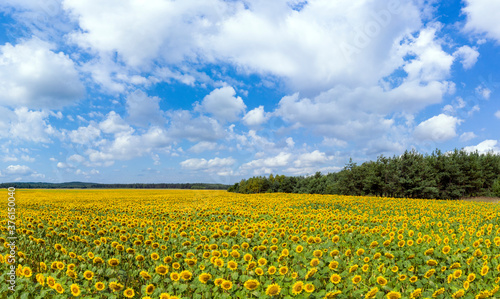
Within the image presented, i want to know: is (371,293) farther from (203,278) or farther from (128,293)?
(128,293)

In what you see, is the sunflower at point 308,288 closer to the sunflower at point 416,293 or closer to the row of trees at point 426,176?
the sunflower at point 416,293

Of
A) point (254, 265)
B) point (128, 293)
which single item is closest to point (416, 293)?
point (254, 265)

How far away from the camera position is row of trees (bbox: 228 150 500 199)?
41.4 m

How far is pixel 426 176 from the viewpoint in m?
41.8

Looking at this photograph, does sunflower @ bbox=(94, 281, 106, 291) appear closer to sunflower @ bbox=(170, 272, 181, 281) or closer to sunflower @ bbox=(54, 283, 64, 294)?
sunflower @ bbox=(54, 283, 64, 294)

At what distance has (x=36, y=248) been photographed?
7.99 m

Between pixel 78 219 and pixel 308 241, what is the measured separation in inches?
388

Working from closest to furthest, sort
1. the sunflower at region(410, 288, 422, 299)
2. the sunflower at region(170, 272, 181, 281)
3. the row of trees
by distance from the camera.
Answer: the sunflower at region(410, 288, 422, 299)
the sunflower at region(170, 272, 181, 281)
the row of trees

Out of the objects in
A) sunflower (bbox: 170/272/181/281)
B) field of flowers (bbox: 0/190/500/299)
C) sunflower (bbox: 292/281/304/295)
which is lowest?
field of flowers (bbox: 0/190/500/299)

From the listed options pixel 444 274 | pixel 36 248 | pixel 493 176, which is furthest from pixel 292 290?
pixel 493 176

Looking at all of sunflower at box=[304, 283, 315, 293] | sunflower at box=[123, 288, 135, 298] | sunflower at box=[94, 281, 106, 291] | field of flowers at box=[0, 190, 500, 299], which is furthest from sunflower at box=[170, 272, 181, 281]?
sunflower at box=[304, 283, 315, 293]

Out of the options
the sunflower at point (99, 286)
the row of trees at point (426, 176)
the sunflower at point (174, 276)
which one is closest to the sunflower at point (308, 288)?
the sunflower at point (174, 276)

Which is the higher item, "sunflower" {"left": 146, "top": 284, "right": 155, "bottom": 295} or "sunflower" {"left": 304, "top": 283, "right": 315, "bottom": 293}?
"sunflower" {"left": 304, "top": 283, "right": 315, "bottom": 293}

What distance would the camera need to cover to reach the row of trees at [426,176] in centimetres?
4144
